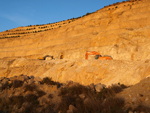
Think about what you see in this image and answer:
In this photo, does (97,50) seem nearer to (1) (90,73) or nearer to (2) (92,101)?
(1) (90,73)

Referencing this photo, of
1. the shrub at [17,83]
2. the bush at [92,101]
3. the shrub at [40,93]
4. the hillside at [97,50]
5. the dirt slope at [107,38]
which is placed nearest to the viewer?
the bush at [92,101]

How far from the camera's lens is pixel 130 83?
9484mm

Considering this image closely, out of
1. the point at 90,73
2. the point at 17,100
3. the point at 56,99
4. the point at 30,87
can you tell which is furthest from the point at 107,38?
the point at 17,100

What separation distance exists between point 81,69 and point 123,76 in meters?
4.06

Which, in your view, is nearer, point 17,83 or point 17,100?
point 17,100

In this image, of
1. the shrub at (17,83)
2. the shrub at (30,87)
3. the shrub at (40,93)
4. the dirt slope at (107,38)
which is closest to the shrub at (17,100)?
the shrub at (30,87)

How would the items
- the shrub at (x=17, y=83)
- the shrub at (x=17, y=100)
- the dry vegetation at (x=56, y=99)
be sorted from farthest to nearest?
1. the shrub at (x=17, y=83)
2. the shrub at (x=17, y=100)
3. the dry vegetation at (x=56, y=99)

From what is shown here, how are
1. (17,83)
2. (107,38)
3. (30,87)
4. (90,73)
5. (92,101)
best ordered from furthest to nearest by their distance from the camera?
(107,38), (90,73), (17,83), (30,87), (92,101)

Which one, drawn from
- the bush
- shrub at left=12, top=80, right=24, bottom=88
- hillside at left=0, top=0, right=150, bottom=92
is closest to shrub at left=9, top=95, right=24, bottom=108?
shrub at left=12, top=80, right=24, bottom=88

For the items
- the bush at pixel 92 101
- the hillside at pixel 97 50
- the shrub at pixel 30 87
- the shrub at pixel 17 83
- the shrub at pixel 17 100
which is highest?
the hillside at pixel 97 50

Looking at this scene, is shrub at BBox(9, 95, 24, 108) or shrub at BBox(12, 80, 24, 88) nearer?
shrub at BBox(9, 95, 24, 108)

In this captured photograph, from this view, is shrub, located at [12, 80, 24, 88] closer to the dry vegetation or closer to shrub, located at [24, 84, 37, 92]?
the dry vegetation

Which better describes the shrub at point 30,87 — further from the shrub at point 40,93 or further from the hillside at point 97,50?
the hillside at point 97,50

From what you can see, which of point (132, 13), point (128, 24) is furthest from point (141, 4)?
point (128, 24)
